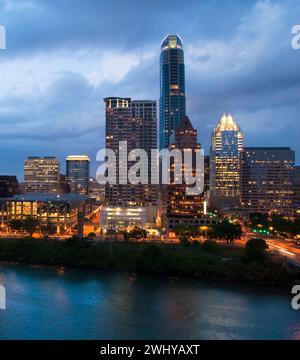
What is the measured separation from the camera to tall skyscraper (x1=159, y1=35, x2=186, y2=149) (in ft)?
153

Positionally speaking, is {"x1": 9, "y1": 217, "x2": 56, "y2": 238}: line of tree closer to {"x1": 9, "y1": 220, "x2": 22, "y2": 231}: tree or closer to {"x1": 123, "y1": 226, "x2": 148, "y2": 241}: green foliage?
{"x1": 9, "y1": 220, "x2": 22, "y2": 231}: tree

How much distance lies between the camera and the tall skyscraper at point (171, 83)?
153ft

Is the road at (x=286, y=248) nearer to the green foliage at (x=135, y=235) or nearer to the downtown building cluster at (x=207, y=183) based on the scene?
the downtown building cluster at (x=207, y=183)

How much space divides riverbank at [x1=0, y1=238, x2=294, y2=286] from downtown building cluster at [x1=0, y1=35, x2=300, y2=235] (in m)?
4.81

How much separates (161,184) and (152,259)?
15.9 meters

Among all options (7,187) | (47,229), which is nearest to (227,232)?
(47,229)

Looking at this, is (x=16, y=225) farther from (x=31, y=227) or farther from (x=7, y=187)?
(x=7, y=187)

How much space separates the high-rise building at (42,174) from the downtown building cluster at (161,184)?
12 cm

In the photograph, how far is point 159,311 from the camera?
302 inches

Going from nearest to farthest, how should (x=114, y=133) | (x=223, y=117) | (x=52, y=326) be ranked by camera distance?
1. (x=52, y=326)
2. (x=114, y=133)
3. (x=223, y=117)
